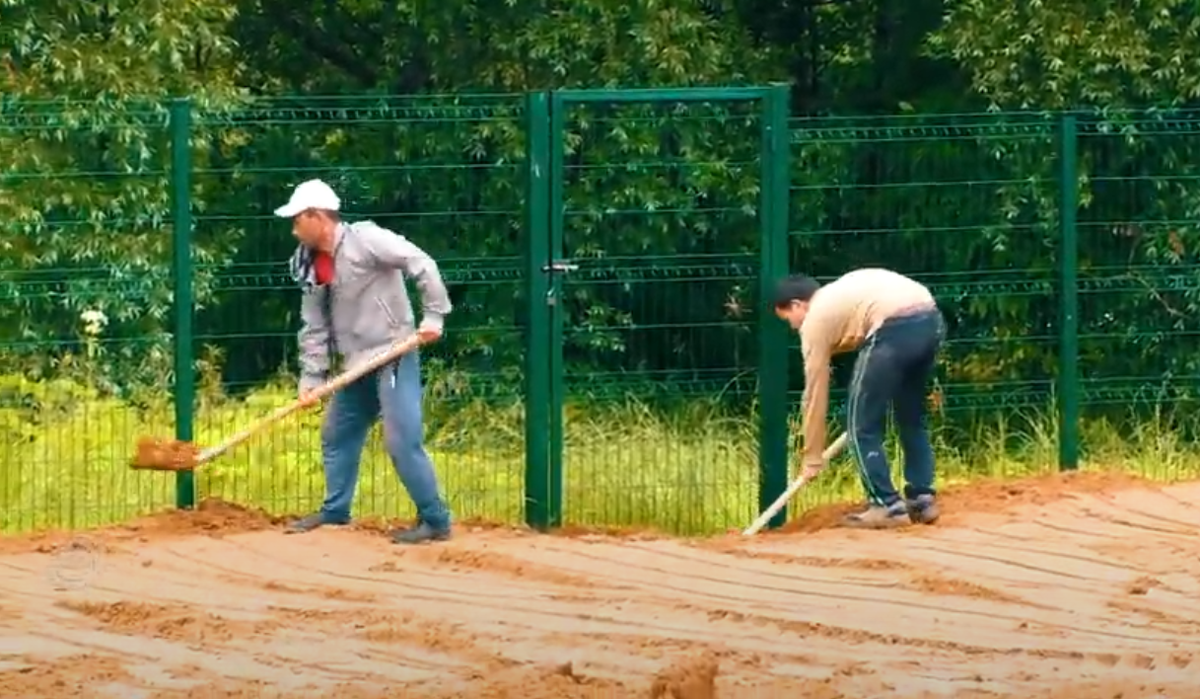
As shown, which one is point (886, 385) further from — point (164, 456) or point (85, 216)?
point (85, 216)

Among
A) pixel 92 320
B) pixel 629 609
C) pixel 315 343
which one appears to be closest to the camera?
pixel 629 609

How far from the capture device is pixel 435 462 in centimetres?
1305

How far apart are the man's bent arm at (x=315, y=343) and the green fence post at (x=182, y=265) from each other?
0.68m

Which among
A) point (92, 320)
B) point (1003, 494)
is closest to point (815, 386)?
point (1003, 494)

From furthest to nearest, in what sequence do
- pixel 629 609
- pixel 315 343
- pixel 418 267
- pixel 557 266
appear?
pixel 557 266
pixel 315 343
pixel 418 267
pixel 629 609

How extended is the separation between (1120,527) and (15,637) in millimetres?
5080

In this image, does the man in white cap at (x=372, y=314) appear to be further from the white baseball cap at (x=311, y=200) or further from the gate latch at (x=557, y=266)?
the gate latch at (x=557, y=266)

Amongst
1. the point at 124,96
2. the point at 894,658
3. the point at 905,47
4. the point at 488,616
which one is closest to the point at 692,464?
the point at 488,616

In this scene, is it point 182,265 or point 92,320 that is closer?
point 182,265

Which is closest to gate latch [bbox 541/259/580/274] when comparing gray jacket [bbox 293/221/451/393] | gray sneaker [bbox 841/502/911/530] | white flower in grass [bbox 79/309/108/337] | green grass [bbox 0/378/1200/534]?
green grass [bbox 0/378/1200/534]

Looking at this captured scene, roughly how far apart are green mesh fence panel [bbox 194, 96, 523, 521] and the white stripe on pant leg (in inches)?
63.8

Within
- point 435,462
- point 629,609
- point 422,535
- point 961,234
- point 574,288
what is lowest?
point 629,609

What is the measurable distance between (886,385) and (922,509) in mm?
626

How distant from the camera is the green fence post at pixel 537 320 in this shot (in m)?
12.5
